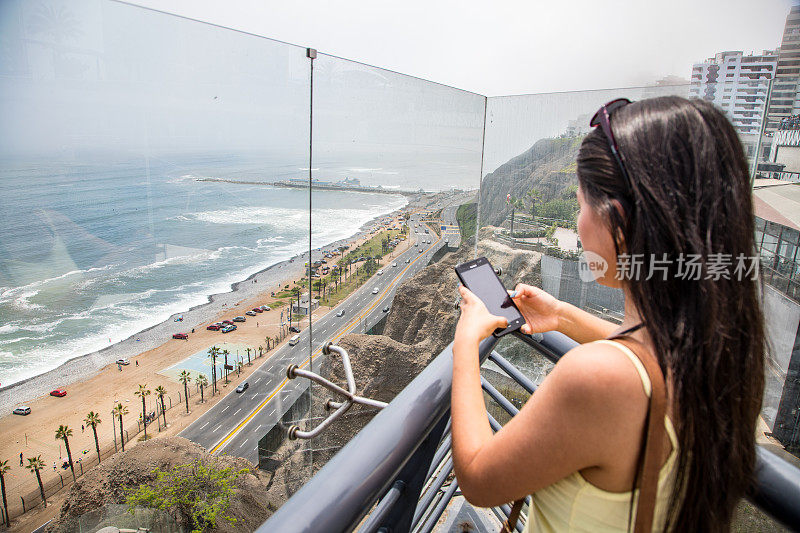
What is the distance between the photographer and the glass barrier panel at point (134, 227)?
142cm

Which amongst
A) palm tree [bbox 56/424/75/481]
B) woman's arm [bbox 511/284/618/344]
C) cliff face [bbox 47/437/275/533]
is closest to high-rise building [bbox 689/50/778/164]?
woman's arm [bbox 511/284/618/344]

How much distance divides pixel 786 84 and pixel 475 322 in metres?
3.56

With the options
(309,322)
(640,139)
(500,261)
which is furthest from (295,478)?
(500,261)

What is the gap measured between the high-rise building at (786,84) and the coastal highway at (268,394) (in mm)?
2898

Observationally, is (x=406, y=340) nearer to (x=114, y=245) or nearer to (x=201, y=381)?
(x=201, y=381)

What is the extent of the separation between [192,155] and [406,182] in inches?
67.9

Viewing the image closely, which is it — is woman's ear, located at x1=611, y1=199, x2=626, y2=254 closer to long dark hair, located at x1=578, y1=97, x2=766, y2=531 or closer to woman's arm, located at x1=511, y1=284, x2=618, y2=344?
long dark hair, located at x1=578, y1=97, x2=766, y2=531

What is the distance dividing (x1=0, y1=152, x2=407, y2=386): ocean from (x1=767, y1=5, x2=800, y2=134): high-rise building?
10.7ft

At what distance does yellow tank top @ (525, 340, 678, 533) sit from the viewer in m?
0.45

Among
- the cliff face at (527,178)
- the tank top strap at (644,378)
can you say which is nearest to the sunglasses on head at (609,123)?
the tank top strap at (644,378)

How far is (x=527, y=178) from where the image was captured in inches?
164

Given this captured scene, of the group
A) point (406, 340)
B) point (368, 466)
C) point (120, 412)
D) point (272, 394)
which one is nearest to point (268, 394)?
point (272, 394)

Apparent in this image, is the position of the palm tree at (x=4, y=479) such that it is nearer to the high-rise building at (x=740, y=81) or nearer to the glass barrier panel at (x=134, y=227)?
the glass barrier panel at (x=134, y=227)

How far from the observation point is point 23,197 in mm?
1440
